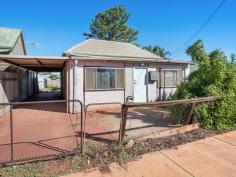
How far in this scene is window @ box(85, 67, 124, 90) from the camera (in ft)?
29.8

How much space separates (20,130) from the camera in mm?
5855

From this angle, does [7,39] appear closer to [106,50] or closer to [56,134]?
[106,50]

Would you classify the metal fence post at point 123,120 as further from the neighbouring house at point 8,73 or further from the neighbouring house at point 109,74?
the neighbouring house at point 8,73

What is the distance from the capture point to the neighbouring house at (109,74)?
875 cm

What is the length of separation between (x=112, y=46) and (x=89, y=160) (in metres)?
11.5

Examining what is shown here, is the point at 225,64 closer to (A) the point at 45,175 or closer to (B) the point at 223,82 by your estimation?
(B) the point at 223,82

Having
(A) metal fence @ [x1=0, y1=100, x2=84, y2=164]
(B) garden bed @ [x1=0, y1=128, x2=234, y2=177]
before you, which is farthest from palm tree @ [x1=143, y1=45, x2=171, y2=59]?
(B) garden bed @ [x1=0, y1=128, x2=234, y2=177]

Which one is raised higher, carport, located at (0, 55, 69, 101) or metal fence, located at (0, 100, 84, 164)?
carport, located at (0, 55, 69, 101)

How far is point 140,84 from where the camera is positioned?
1073 centimetres

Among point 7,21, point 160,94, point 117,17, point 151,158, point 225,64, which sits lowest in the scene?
point 151,158

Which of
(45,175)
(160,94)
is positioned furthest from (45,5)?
(45,175)

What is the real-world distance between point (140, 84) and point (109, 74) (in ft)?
6.92

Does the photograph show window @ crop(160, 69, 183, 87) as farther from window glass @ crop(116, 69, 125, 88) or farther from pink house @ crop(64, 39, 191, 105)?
window glass @ crop(116, 69, 125, 88)

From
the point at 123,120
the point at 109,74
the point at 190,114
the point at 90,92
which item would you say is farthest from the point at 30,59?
the point at 190,114
